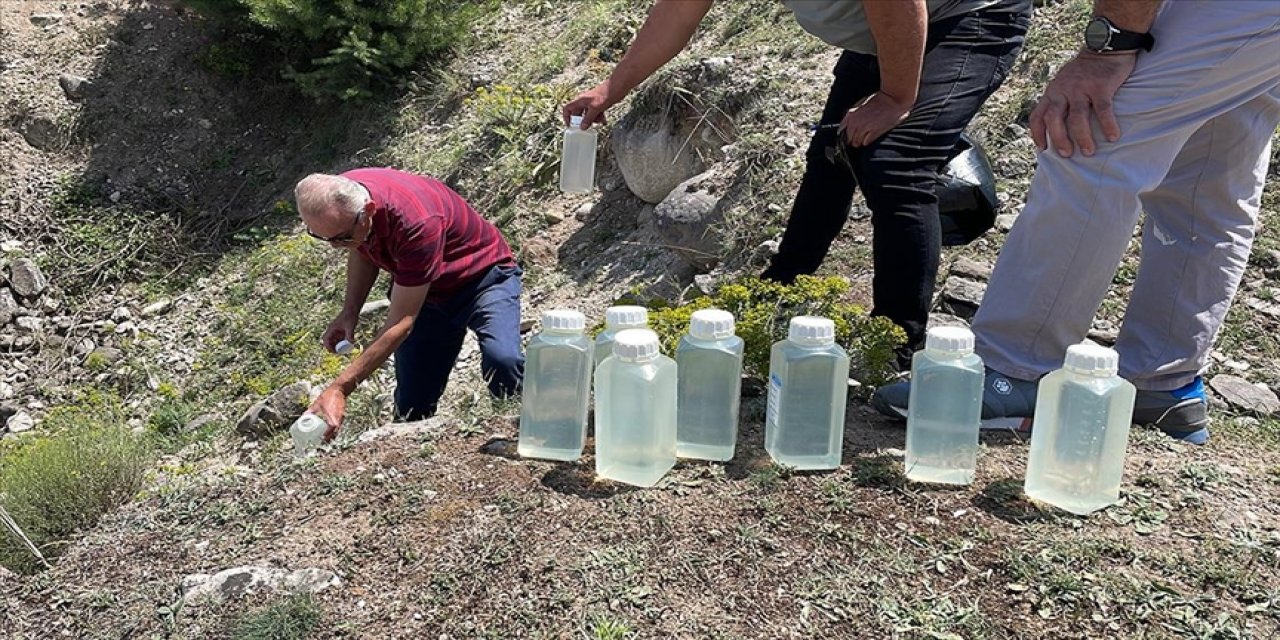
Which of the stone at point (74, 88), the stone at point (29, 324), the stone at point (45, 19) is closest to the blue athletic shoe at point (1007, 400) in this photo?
the stone at point (29, 324)

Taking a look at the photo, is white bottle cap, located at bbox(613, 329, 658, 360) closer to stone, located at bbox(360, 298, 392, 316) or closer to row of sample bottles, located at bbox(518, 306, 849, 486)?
row of sample bottles, located at bbox(518, 306, 849, 486)

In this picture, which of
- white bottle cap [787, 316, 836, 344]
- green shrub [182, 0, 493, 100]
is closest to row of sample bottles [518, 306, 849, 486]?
white bottle cap [787, 316, 836, 344]

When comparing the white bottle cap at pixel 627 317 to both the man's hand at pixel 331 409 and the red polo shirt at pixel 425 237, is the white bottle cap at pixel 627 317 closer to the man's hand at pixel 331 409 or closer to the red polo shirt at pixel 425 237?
the man's hand at pixel 331 409

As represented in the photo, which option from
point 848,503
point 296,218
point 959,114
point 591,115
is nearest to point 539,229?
point 296,218

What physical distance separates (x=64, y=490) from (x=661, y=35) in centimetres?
216

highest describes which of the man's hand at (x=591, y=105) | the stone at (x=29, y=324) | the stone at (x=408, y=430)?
the man's hand at (x=591, y=105)

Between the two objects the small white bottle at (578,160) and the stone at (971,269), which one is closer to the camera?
the small white bottle at (578,160)

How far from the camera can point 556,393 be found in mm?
2770

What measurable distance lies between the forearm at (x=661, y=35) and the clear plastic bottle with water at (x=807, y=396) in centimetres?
86

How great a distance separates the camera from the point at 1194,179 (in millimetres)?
2840

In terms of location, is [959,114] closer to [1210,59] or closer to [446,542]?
[1210,59]

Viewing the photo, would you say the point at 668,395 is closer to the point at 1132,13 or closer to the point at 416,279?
the point at 1132,13

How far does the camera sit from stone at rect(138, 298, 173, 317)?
719 cm

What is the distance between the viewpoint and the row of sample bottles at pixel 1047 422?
7.79 feet
